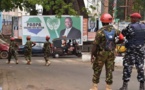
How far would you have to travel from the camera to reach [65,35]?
108 feet

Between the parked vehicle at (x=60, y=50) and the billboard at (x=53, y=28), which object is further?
the billboard at (x=53, y=28)

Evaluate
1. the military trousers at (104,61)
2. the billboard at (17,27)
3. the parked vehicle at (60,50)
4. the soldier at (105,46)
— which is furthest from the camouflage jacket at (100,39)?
the billboard at (17,27)

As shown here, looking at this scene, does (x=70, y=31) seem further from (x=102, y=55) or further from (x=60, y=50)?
(x=102, y=55)

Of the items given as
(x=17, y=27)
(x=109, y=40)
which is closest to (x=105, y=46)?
(x=109, y=40)

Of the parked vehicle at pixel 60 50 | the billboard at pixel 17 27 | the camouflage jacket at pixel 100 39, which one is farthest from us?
the billboard at pixel 17 27

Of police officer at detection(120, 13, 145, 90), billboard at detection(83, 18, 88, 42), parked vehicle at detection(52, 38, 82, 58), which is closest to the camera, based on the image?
police officer at detection(120, 13, 145, 90)

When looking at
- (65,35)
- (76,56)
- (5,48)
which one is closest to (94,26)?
(65,35)

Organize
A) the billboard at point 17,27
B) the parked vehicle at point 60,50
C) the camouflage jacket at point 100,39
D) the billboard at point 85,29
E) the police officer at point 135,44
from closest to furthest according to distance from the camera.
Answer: the camouflage jacket at point 100,39, the police officer at point 135,44, the parked vehicle at point 60,50, the billboard at point 85,29, the billboard at point 17,27

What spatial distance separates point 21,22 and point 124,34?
26374 millimetres

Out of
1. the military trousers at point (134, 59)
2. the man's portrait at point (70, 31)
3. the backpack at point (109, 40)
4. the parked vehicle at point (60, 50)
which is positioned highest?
the backpack at point (109, 40)

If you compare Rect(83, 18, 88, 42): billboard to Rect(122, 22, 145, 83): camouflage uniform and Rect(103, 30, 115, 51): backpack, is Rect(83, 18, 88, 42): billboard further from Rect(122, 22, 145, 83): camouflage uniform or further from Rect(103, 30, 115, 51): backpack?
Rect(103, 30, 115, 51): backpack

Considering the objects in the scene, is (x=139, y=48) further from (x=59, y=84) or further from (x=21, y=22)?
(x=21, y=22)

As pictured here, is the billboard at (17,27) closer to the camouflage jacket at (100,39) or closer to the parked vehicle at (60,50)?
the parked vehicle at (60,50)

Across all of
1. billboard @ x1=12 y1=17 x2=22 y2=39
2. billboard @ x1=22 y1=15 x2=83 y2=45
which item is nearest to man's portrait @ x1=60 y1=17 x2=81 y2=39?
billboard @ x1=22 y1=15 x2=83 y2=45
